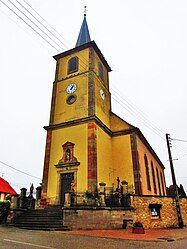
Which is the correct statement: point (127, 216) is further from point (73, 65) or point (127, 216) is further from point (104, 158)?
point (73, 65)

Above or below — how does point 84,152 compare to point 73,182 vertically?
above

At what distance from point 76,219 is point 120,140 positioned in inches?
422

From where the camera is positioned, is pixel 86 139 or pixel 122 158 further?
pixel 122 158

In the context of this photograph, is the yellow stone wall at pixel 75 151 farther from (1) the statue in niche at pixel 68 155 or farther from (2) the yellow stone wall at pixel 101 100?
(2) the yellow stone wall at pixel 101 100

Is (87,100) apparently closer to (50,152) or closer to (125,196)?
(50,152)

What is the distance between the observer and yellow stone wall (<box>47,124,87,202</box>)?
1916 centimetres

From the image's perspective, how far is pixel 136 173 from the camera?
20.4 m

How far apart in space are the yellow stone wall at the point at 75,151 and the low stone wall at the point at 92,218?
4.25 m

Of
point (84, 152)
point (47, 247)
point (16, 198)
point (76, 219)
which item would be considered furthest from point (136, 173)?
point (47, 247)

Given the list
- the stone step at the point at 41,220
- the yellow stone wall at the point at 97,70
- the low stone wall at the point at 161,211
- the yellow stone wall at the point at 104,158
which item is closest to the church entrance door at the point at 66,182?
the yellow stone wall at the point at 104,158

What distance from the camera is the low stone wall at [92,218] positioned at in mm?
13914

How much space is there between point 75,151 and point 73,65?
36.2 ft

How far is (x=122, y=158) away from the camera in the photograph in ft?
72.1

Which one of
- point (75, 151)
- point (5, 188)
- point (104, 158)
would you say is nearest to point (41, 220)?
point (75, 151)
